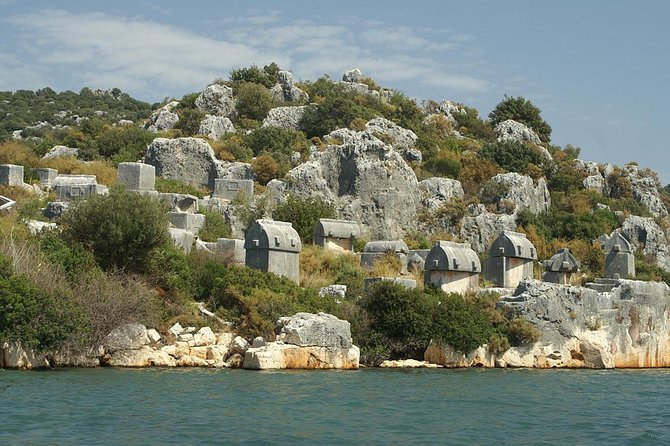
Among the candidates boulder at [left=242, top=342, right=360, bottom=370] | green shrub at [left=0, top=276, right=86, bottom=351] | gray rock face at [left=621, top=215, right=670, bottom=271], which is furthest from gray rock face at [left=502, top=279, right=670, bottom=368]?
green shrub at [left=0, top=276, right=86, bottom=351]

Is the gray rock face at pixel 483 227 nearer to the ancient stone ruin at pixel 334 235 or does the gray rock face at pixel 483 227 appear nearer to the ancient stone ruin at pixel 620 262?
the ancient stone ruin at pixel 620 262

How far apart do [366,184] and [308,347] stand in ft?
66.1

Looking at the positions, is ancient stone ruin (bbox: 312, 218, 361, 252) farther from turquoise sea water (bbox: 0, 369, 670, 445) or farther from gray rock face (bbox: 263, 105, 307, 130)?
gray rock face (bbox: 263, 105, 307, 130)

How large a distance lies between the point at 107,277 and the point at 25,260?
276 cm

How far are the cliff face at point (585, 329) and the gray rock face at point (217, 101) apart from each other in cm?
3046

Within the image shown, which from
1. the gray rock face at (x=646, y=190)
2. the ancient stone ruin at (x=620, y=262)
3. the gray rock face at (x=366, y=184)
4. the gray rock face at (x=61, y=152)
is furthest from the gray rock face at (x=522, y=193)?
the gray rock face at (x=61, y=152)

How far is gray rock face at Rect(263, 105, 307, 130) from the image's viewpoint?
5781 cm

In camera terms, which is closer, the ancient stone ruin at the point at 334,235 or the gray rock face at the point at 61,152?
the ancient stone ruin at the point at 334,235

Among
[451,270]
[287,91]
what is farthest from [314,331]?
[287,91]

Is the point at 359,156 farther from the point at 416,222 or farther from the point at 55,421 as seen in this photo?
the point at 55,421

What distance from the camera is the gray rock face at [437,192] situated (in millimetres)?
48188

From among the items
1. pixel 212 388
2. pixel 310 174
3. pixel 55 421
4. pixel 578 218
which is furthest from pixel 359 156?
pixel 55 421

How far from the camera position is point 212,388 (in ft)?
73.1

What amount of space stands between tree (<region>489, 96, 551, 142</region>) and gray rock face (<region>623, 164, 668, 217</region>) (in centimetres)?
789
